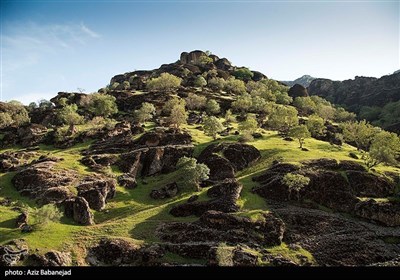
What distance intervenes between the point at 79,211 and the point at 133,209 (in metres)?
12.5

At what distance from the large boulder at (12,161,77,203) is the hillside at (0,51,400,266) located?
11.1 inches

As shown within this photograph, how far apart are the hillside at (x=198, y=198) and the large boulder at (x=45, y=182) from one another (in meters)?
0.28

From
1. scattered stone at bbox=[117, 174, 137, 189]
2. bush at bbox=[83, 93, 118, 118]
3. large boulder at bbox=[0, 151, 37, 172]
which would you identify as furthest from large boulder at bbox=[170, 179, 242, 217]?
bush at bbox=[83, 93, 118, 118]

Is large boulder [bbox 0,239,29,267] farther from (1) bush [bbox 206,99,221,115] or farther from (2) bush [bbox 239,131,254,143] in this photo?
(1) bush [bbox 206,99,221,115]

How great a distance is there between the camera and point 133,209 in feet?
267

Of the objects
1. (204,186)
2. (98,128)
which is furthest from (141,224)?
(98,128)

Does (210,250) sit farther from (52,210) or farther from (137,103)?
(137,103)

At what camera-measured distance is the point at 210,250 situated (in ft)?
199

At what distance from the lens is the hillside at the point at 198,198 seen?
203 ft

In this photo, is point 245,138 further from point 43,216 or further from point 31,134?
point 31,134

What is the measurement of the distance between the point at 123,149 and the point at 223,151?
33114 mm

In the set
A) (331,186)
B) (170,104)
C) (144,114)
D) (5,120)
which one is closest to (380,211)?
(331,186)

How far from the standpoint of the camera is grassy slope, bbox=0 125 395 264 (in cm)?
6269

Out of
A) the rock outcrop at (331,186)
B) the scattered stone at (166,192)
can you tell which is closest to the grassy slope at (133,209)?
the scattered stone at (166,192)
